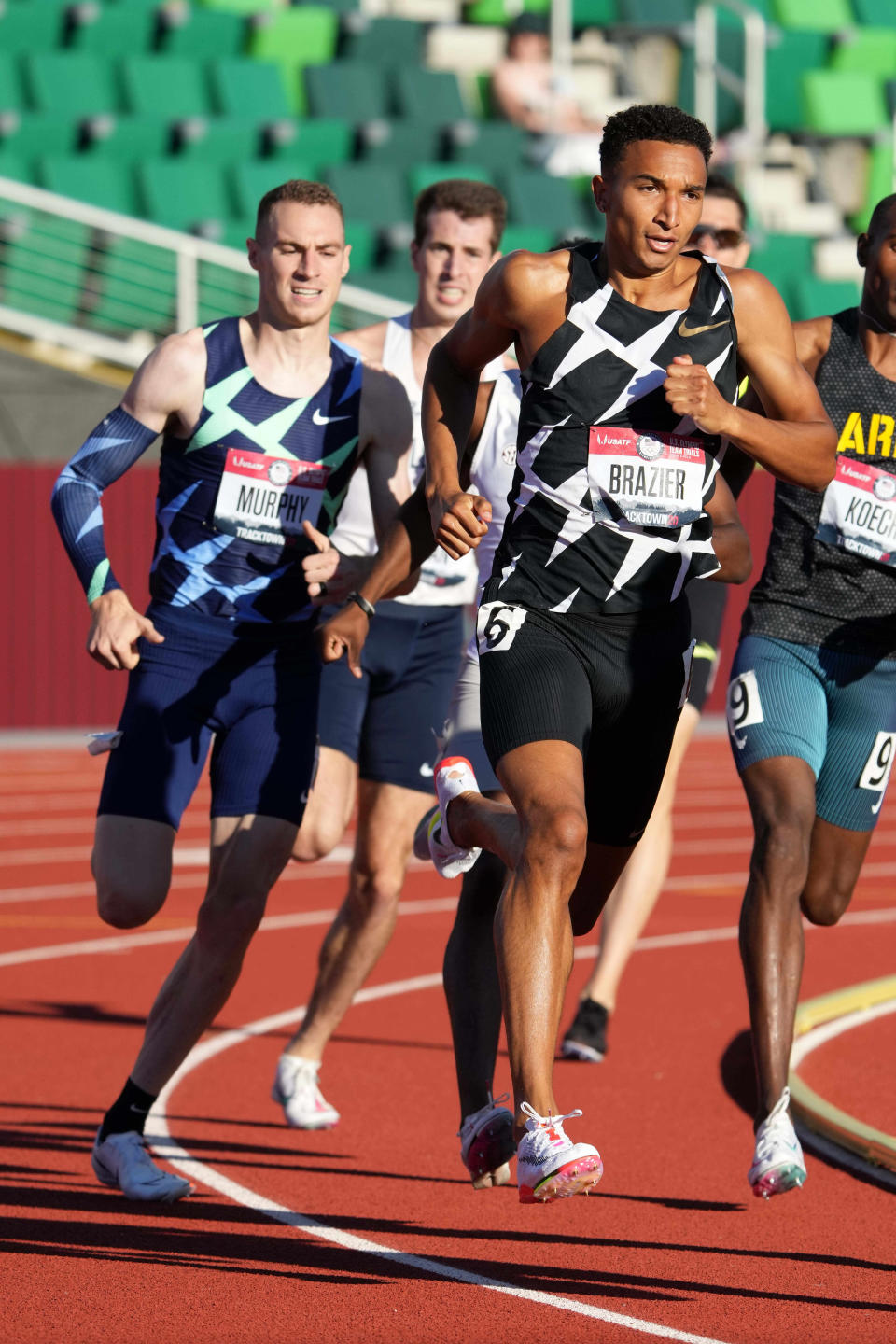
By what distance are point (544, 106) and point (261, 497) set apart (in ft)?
59.0

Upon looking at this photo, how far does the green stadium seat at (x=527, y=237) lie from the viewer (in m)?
19.9

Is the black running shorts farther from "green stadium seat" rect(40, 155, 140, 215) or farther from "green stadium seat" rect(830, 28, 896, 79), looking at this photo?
"green stadium seat" rect(830, 28, 896, 79)

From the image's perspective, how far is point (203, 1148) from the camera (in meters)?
5.89

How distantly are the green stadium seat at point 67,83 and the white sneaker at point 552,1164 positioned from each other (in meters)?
17.4

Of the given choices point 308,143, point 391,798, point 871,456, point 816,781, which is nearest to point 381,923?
point 391,798

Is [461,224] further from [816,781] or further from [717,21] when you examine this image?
[717,21]

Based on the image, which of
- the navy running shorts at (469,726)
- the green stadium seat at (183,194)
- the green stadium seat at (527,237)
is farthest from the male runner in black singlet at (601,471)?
the green stadium seat at (527,237)

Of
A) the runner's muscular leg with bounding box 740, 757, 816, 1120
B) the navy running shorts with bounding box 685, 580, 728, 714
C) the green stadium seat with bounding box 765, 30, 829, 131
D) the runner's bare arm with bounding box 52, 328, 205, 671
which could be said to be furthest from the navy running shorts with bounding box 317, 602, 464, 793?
the green stadium seat with bounding box 765, 30, 829, 131

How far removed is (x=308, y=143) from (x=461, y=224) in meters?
15.1

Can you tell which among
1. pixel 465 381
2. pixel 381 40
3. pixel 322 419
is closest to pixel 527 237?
pixel 381 40

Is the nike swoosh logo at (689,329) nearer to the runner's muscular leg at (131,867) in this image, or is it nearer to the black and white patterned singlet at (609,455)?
the black and white patterned singlet at (609,455)

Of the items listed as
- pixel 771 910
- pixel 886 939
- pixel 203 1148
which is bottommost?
pixel 886 939

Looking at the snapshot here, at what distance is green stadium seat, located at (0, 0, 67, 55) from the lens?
20.6m

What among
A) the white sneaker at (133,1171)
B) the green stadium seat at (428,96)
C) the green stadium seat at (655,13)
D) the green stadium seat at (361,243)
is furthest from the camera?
the green stadium seat at (655,13)
